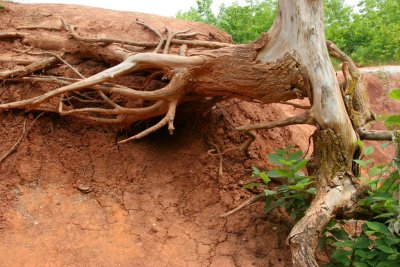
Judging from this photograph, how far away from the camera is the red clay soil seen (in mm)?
4094

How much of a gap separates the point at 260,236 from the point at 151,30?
2501mm

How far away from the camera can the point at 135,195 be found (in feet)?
15.0

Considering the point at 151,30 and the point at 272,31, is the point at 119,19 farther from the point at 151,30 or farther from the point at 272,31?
the point at 272,31

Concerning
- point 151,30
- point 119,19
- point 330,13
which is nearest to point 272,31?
point 151,30

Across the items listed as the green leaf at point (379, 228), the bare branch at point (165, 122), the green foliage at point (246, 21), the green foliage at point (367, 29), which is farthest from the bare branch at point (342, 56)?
the green foliage at point (246, 21)

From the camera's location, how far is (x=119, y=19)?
5.94 m

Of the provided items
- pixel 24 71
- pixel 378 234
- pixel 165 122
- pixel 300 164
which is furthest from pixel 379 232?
pixel 24 71

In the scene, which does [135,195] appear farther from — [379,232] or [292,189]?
[379,232]

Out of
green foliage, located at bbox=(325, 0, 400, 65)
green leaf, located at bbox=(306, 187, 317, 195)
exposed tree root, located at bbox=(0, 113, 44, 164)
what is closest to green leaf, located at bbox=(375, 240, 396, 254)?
green leaf, located at bbox=(306, 187, 317, 195)

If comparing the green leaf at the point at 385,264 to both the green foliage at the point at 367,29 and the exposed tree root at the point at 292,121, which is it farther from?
the green foliage at the point at 367,29

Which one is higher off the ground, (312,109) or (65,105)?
(312,109)

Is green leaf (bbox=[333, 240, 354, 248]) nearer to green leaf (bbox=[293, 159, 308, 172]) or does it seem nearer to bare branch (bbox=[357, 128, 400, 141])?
green leaf (bbox=[293, 159, 308, 172])

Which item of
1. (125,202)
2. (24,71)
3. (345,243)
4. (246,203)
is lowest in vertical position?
(125,202)

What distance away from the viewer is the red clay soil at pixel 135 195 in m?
4.09
